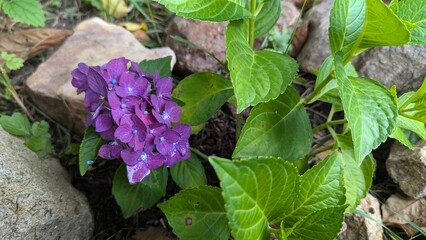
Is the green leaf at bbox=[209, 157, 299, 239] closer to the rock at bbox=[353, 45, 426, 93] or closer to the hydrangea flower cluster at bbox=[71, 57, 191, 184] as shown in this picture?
the hydrangea flower cluster at bbox=[71, 57, 191, 184]

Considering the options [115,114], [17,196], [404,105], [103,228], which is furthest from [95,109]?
[404,105]

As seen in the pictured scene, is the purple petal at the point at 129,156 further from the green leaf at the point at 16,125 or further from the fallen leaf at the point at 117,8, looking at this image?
the fallen leaf at the point at 117,8

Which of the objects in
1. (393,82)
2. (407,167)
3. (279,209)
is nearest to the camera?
(279,209)

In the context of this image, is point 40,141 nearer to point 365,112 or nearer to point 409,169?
point 365,112

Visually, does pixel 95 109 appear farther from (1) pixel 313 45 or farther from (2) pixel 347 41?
(1) pixel 313 45

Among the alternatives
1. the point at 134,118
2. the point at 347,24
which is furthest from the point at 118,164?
the point at 347,24

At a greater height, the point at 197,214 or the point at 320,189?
the point at 320,189
